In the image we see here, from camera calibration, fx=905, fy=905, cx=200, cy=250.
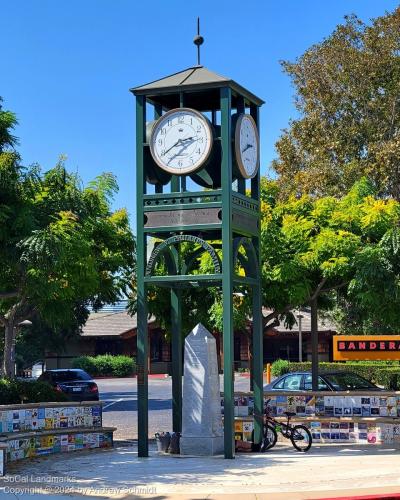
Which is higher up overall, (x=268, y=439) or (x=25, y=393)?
(x=25, y=393)

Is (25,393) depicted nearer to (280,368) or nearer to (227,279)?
(227,279)

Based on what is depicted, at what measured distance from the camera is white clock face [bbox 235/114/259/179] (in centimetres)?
1783

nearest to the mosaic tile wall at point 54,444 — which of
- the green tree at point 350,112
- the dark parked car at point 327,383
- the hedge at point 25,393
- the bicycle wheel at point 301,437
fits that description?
the hedge at point 25,393

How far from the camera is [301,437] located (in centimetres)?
1856

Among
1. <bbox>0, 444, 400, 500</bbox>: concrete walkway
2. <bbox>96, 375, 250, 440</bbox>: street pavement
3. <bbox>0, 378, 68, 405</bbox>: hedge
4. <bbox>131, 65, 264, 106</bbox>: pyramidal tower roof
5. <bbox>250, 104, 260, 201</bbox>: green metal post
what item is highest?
<bbox>131, 65, 264, 106</bbox>: pyramidal tower roof

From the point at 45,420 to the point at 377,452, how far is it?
22.2ft

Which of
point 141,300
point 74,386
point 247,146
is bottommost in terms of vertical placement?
point 74,386

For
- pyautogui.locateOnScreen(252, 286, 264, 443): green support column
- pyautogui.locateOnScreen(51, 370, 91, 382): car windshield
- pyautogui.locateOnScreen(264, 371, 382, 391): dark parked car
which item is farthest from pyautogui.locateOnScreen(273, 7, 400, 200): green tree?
pyautogui.locateOnScreen(252, 286, 264, 443): green support column

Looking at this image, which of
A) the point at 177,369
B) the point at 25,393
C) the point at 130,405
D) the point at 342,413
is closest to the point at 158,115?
the point at 177,369

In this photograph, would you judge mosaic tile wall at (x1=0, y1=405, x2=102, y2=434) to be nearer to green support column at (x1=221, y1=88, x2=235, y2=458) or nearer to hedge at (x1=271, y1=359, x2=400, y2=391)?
green support column at (x1=221, y1=88, x2=235, y2=458)

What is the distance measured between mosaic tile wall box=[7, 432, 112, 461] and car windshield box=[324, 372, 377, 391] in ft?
21.0

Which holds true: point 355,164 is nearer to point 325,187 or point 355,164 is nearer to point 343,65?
point 325,187

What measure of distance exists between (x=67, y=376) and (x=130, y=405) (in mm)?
2768

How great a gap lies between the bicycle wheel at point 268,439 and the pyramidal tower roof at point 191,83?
684 cm
